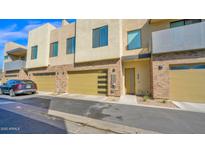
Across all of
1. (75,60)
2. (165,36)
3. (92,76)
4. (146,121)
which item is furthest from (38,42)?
(146,121)

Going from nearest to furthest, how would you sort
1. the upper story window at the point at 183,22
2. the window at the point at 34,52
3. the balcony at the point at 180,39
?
the balcony at the point at 180,39, the upper story window at the point at 183,22, the window at the point at 34,52

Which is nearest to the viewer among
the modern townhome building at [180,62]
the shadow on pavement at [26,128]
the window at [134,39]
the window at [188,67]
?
the shadow on pavement at [26,128]

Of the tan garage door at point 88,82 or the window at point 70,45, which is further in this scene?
the window at point 70,45

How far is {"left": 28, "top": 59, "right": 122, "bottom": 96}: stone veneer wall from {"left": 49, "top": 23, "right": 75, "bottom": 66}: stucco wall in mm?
Result: 617

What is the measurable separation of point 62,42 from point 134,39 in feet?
28.0

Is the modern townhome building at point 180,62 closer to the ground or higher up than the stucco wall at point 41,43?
closer to the ground

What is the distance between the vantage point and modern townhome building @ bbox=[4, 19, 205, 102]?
24.8 feet

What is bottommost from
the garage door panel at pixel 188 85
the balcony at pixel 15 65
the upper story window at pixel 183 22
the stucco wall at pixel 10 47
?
the garage door panel at pixel 188 85

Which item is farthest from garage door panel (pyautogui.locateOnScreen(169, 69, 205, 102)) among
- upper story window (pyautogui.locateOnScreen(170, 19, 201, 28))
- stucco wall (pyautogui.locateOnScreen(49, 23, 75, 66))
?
stucco wall (pyautogui.locateOnScreen(49, 23, 75, 66))

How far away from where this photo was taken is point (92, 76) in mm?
11219

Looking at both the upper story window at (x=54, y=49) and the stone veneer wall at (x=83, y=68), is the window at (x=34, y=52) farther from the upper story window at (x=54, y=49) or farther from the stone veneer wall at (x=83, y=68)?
the upper story window at (x=54, y=49)

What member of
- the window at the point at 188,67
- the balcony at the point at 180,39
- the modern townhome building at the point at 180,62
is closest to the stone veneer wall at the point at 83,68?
the modern townhome building at the point at 180,62

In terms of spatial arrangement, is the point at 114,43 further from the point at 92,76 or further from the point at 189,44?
the point at 189,44

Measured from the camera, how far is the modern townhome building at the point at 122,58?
7547mm
